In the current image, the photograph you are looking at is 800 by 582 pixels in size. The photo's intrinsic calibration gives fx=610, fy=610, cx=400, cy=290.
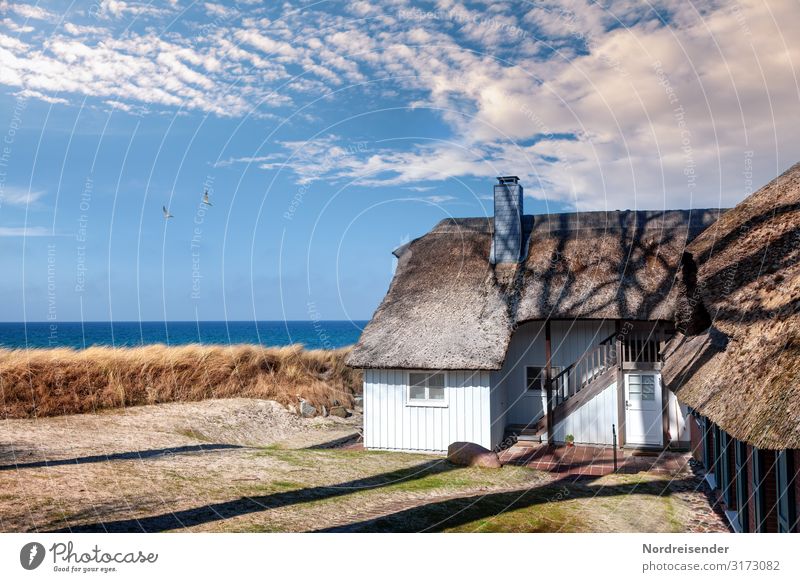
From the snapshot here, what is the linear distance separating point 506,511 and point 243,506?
3.95 m

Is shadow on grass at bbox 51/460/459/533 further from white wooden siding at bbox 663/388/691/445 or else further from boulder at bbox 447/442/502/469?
white wooden siding at bbox 663/388/691/445

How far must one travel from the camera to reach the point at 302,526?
824 centimetres

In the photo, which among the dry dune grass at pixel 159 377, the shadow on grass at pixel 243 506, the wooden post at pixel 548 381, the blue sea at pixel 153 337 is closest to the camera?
the shadow on grass at pixel 243 506

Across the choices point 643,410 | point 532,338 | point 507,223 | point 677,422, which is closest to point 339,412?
point 532,338

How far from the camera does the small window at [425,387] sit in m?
15.6

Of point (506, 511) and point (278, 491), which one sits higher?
point (278, 491)

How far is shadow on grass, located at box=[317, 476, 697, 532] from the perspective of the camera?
27.6 ft

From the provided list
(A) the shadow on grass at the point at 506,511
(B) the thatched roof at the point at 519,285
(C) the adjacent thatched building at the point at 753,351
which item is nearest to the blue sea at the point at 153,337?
(B) the thatched roof at the point at 519,285

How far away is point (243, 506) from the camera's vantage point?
900 centimetres

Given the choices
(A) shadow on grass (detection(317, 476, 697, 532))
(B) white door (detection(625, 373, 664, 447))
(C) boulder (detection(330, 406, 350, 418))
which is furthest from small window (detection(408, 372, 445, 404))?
(C) boulder (detection(330, 406, 350, 418))

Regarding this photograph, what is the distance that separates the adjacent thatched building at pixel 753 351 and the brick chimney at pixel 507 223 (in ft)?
26.4

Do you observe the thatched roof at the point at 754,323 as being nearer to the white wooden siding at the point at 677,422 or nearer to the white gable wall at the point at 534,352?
the white wooden siding at the point at 677,422

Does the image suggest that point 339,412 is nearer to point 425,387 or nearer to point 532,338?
point 425,387
